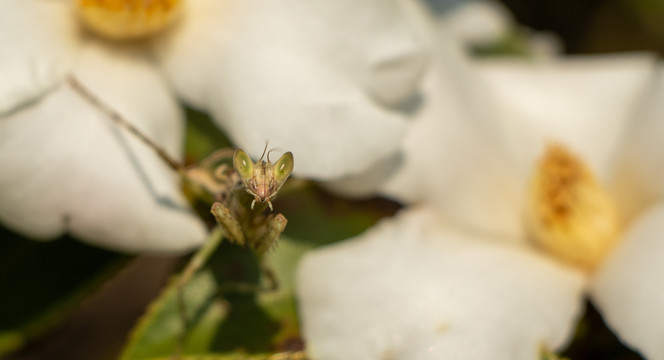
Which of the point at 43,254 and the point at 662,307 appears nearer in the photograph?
the point at 662,307

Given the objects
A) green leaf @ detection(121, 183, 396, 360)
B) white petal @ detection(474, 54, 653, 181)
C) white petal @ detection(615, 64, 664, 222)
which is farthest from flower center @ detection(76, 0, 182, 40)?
white petal @ detection(615, 64, 664, 222)

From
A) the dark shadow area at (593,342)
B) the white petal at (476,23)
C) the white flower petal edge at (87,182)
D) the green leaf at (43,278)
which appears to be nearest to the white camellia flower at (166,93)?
the white flower petal edge at (87,182)

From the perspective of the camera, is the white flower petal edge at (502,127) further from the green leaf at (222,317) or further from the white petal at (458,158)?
the green leaf at (222,317)

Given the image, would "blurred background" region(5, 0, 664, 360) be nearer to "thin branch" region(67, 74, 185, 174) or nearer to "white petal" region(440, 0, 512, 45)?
"thin branch" region(67, 74, 185, 174)

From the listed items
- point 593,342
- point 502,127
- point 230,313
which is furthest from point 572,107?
point 230,313

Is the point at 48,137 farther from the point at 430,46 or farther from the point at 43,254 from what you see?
the point at 430,46

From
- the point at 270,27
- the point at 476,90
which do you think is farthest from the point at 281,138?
the point at 476,90
